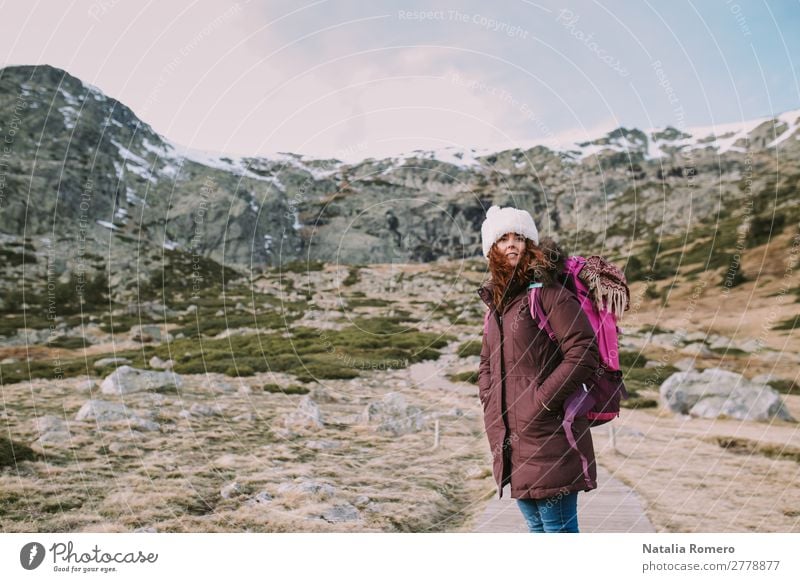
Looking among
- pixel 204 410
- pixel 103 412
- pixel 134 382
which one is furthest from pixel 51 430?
pixel 134 382

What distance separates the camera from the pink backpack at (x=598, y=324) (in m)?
4.36

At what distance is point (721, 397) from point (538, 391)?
14.8 meters

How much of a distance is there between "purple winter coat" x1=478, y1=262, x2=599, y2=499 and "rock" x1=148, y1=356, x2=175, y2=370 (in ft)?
64.8

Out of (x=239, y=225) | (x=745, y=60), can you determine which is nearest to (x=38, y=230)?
(x=239, y=225)

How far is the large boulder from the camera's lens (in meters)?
16.0

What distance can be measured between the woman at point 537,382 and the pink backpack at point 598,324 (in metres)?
0.06

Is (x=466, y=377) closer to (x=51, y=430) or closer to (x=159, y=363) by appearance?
(x=159, y=363)

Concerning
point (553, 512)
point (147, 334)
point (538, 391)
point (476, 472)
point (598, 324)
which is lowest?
A: point (476, 472)

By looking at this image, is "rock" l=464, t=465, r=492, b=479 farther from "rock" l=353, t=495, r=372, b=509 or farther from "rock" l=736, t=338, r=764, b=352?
"rock" l=736, t=338, r=764, b=352

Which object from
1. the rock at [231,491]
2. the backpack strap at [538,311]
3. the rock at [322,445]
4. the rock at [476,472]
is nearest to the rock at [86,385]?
the rock at [322,445]

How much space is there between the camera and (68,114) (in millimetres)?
67438

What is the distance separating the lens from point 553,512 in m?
4.44
